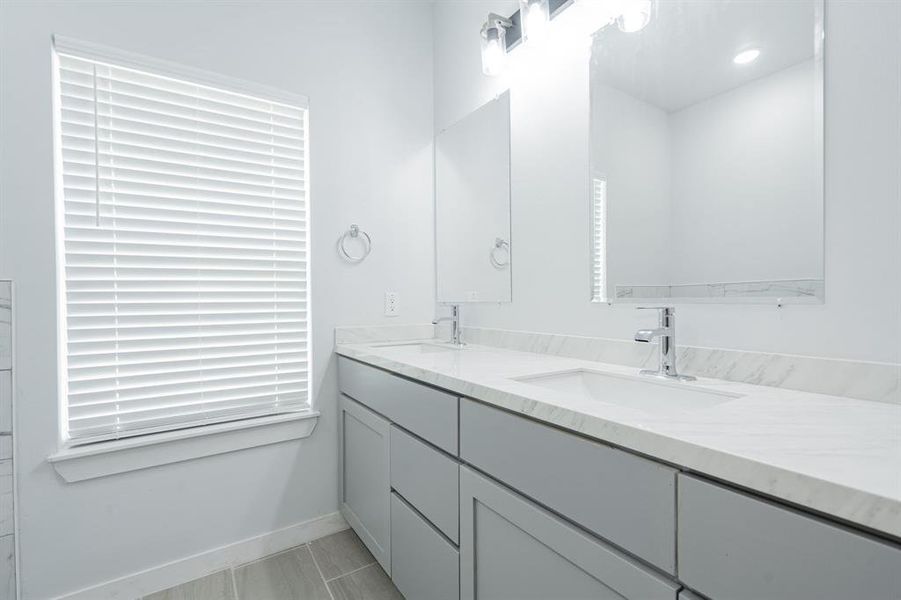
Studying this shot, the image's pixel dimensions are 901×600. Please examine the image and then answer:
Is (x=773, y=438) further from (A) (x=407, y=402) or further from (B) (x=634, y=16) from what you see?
(B) (x=634, y=16)

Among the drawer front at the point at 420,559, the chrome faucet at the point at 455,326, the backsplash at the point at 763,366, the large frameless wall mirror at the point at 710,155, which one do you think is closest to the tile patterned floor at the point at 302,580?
the drawer front at the point at 420,559

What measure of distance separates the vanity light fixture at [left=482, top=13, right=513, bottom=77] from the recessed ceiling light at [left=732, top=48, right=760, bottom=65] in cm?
88

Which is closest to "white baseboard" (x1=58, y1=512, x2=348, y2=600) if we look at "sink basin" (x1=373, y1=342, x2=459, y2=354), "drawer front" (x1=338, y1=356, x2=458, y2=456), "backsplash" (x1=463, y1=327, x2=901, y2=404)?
"drawer front" (x1=338, y1=356, x2=458, y2=456)

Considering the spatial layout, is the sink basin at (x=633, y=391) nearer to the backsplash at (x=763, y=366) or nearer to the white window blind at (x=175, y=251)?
the backsplash at (x=763, y=366)

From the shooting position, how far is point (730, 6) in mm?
1060

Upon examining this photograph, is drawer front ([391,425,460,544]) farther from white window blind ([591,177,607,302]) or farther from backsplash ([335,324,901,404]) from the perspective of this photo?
white window blind ([591,177,607,302])

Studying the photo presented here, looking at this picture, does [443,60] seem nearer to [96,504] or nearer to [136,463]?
[136,463]

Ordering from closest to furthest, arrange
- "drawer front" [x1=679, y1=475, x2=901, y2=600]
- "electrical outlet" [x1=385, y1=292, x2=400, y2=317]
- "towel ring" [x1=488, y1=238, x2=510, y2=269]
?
1. "drawer front" [x1=679, y1=475, x2=901, y2=600]
2. "towel ring" [x1=488, y1=238, x2=510, y2=269]
3. "electrical outlet" [x1=385, y1=292, x2=400, y2=317]

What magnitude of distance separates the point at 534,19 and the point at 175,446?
206 centimetres

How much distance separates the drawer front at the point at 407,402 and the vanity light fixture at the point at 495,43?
4.24 ft

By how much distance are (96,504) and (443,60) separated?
7.77 ft

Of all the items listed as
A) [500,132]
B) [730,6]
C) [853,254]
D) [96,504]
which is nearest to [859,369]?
[853,254]

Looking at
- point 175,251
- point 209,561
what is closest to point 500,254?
point 175,251

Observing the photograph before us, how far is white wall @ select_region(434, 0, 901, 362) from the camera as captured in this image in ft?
2.75
